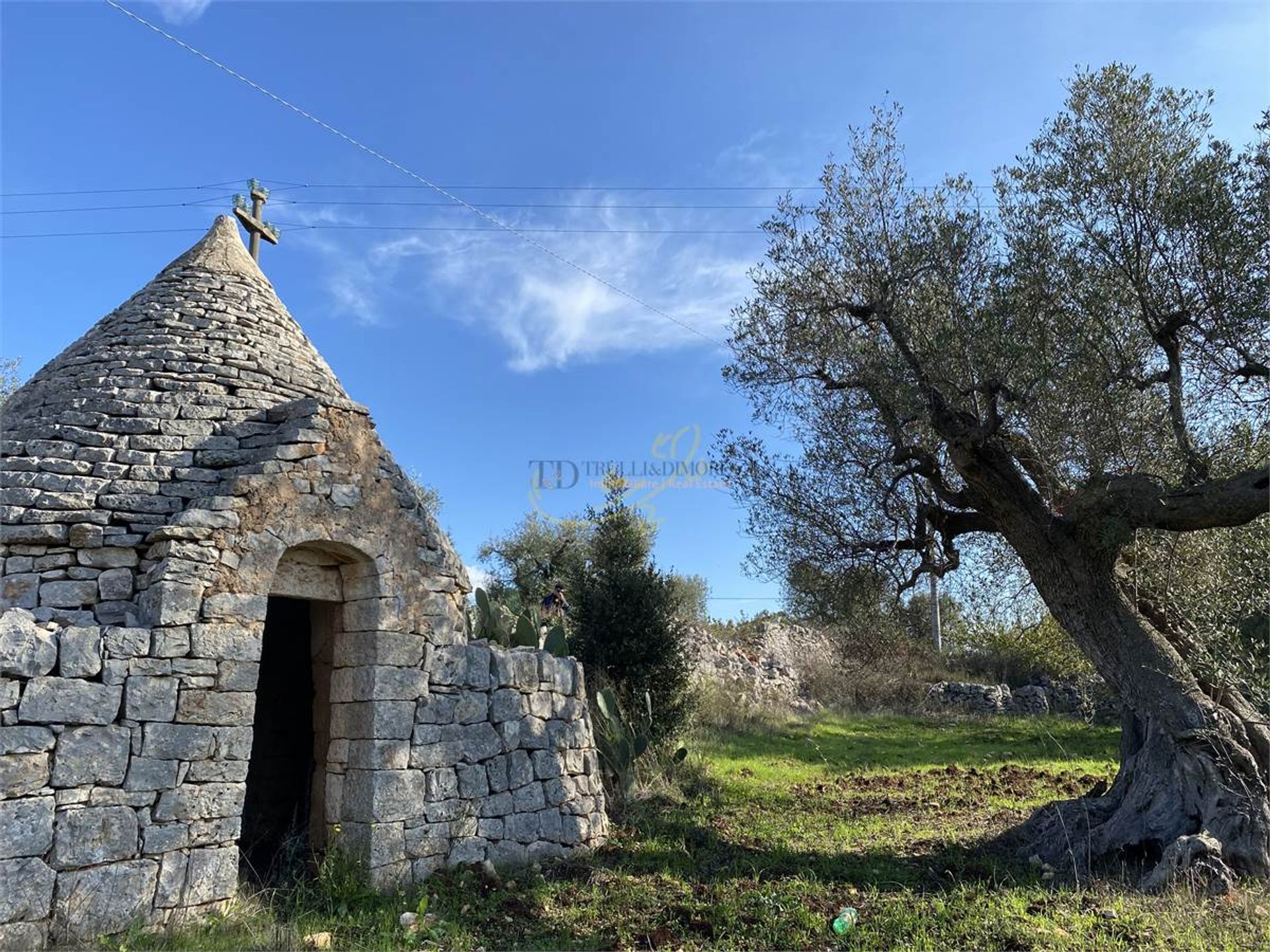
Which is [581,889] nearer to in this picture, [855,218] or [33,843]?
[33,843]

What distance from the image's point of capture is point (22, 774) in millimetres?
4980

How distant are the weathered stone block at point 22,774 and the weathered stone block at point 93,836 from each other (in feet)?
0.79

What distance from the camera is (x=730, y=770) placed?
12.0 m

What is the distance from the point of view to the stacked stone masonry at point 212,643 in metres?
5.17

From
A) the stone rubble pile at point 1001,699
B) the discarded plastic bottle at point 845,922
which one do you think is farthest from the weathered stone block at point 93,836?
the stone rubble pile at point 1001,699

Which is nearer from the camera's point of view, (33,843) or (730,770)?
(33,843)

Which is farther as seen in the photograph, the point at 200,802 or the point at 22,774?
the point at 200,802

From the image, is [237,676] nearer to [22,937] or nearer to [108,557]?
[108,557]

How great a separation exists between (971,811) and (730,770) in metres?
3.50

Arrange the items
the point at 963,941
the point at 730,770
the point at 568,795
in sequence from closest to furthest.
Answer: the point at 963,941 → the point at 568,795 → the point at 730,770

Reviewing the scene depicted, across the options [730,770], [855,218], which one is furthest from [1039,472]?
[730,770]

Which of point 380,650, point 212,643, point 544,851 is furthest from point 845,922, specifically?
point 212,643

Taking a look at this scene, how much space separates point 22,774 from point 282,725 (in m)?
3.99

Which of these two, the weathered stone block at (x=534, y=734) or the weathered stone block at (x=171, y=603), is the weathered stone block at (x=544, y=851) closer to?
the weathered stone block at (x=534, y=734)
